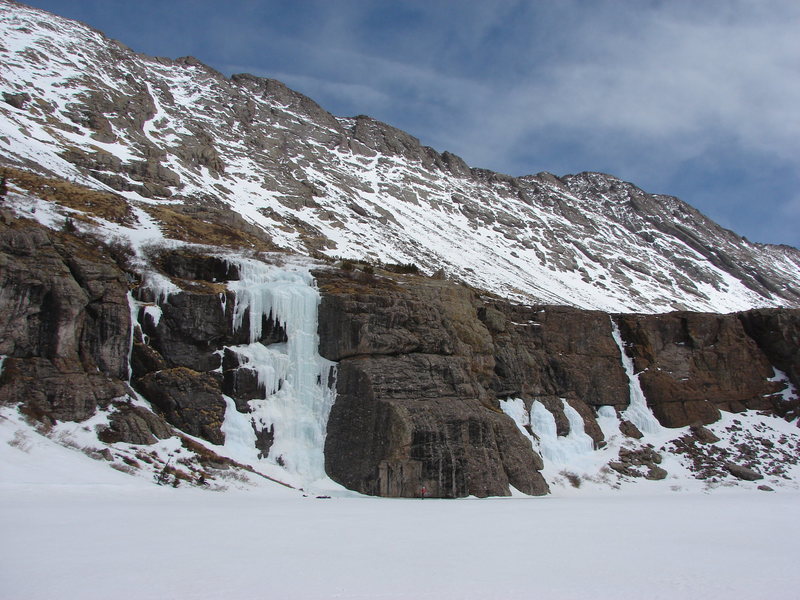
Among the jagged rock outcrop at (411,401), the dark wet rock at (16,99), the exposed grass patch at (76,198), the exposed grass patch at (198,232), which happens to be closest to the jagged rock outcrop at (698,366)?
the jagged rock outcrop at (411,401)

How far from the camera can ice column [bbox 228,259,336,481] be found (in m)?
23.7

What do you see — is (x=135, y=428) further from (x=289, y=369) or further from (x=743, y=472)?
(x=743, y=472)

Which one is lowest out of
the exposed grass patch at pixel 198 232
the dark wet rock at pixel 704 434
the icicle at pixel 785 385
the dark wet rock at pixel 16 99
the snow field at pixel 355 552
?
the snow field at pixel 355 552

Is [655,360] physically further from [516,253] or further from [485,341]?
[516,253]

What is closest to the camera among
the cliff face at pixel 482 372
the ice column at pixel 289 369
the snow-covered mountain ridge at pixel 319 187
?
the cliff face at pixel 482 372

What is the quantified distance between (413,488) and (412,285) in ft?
35.9

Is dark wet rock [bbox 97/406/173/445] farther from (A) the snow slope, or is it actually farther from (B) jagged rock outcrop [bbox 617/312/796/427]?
(B) jagged rock outcrop [bbox 617/312/796/427]

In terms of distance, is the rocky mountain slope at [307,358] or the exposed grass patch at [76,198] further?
the exposed grass patch at [76,198]

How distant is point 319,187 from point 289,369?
68.1 m

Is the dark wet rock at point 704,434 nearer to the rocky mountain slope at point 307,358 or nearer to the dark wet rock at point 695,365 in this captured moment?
the rocky mountain slope at point 307,358

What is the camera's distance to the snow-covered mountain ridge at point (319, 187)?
57969 millimetres

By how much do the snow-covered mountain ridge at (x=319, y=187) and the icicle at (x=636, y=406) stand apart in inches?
1189

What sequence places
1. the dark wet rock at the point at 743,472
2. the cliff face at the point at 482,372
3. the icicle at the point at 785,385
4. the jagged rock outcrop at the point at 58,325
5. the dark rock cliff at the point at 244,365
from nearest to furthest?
the jagged rock outcrop at the point at 58,325 → the dark rock cliff at the point at 244,365 → the cliff face at the point at 482,372 → the dark wet rock at the point at 743,472 → the icicle at the point at 785,385

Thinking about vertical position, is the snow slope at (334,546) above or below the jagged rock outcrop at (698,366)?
below
